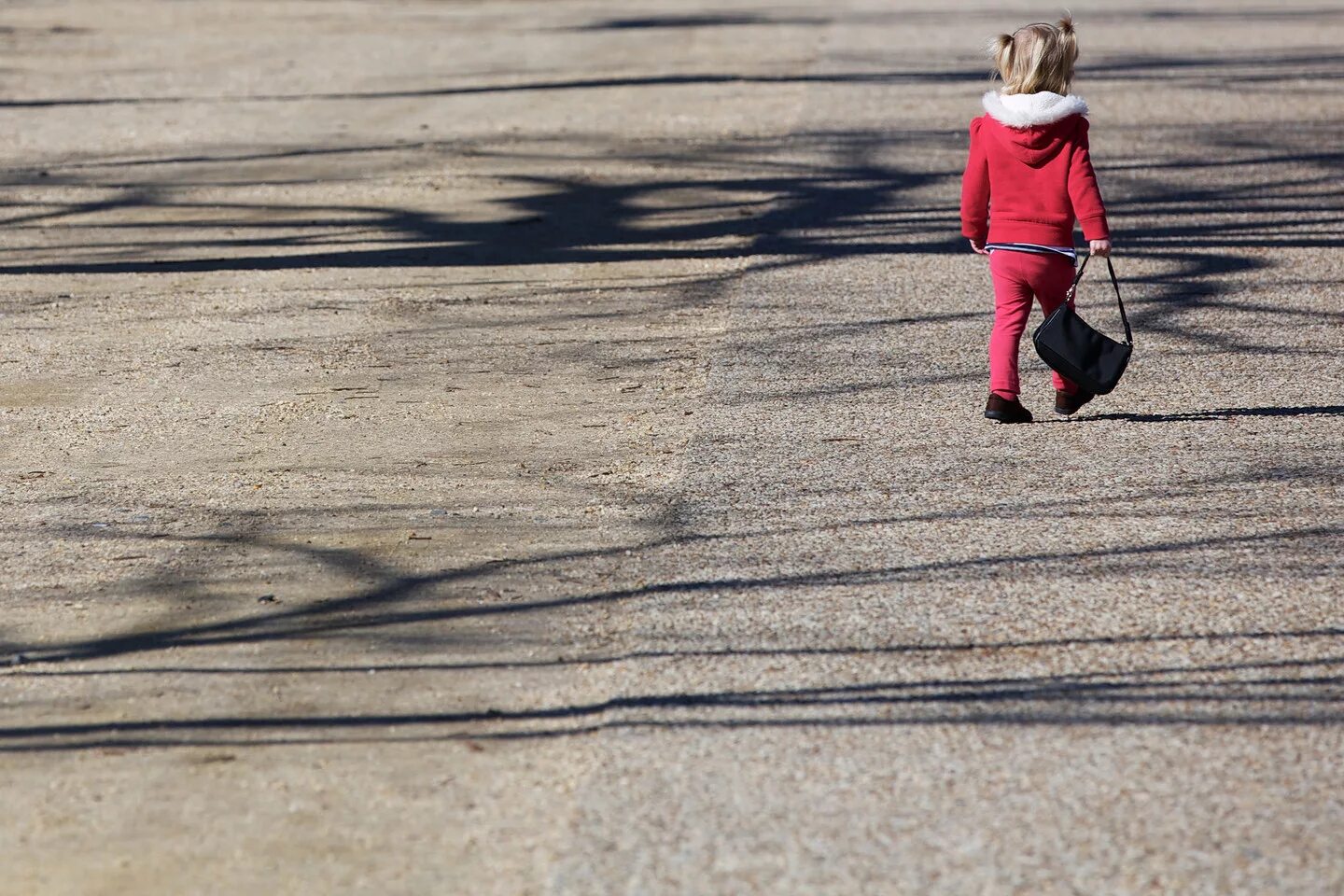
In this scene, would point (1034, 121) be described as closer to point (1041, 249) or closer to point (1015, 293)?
point (1041, 249)

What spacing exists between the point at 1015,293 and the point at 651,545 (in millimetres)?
1836

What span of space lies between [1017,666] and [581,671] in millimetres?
1076

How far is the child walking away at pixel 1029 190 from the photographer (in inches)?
221

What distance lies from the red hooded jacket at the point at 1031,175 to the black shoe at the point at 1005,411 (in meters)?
0.57

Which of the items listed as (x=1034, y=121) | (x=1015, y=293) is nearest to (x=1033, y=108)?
(x=1034, y=121)

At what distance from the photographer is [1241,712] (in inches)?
149

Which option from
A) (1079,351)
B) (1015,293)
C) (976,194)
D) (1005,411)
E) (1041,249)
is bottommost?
(1005,411)

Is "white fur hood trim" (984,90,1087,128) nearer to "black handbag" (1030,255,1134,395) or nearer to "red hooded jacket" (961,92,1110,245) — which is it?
"red hooded jacket" (961,92,1110,245)

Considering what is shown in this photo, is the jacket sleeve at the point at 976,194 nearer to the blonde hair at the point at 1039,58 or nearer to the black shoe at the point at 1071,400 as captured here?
the blonde hair at the point at 1039,58

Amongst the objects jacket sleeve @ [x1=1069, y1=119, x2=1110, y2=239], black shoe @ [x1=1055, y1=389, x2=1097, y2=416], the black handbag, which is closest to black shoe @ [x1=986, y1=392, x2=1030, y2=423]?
black shoe @ [x1=1055, y1=389, x2=1097, y2=416]

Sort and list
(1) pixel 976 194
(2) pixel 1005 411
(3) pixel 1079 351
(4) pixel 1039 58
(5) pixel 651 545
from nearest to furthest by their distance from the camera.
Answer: (5) pixel 651 545, (4) pixel 1039 58, (3) pixel 1079 351, (1) pixel 976 194, (2) pixel 1005 411

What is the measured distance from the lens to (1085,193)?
18.5 ft

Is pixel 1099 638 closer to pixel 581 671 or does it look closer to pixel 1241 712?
pixel 1241 712

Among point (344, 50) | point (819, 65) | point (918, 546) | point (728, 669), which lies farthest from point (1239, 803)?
point (344, 50)
